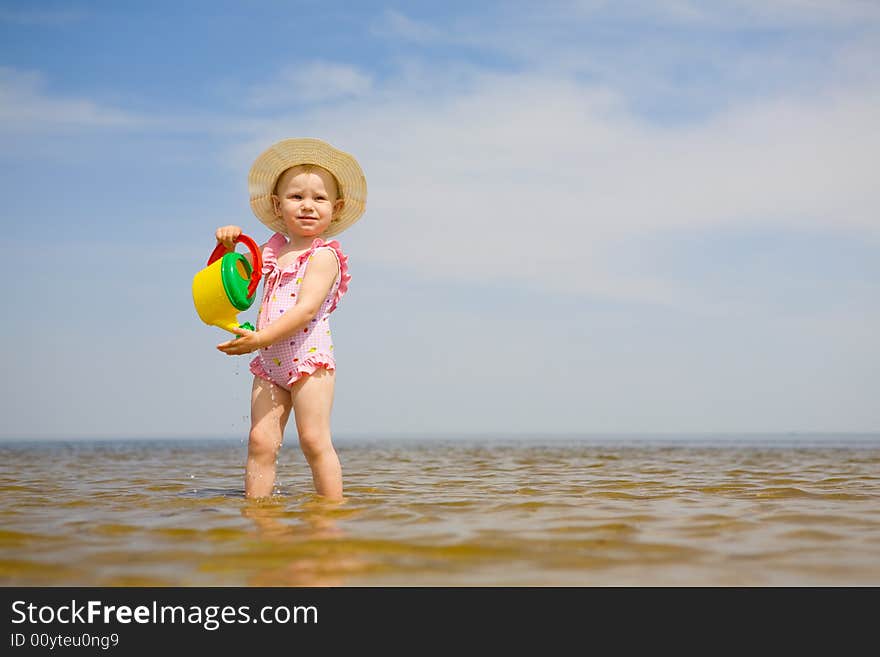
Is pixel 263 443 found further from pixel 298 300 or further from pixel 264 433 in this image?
pixel 298 300

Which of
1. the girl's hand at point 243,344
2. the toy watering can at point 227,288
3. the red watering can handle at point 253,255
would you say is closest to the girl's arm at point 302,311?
the girl's hand at point 243,344

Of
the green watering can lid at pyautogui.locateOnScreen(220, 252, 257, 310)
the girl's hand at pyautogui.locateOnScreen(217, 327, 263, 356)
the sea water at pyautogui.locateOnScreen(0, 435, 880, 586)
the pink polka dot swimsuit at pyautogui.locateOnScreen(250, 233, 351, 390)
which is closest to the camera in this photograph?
the sea water at pyautogui.locateOnScreen(0, 435, 880, 586)

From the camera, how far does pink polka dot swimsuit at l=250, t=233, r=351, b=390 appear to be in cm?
488

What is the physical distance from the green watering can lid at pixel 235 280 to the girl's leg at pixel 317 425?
0.62m

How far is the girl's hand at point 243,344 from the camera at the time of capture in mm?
4598

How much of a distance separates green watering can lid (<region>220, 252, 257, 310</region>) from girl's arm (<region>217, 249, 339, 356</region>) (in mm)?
191

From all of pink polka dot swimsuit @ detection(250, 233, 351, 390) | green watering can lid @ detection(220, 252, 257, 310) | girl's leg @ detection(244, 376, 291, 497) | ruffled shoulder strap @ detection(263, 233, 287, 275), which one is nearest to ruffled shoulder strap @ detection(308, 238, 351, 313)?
pink polka dot swimsuit @ detection(250, 233, 351, 390)

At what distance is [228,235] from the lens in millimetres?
5000

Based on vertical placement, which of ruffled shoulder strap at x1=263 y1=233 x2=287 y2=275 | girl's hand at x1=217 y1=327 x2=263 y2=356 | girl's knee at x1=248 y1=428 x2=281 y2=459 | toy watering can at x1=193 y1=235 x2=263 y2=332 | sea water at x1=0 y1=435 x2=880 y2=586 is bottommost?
sea water at x1=0 y1=435 x2=880 y2=586

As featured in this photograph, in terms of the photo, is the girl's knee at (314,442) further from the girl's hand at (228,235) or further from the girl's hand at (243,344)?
the girl's hand at (228,235)

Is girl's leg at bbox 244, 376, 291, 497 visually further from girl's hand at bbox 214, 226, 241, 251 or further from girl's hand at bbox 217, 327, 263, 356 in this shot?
girl's hand at bbox 214, 226, 241, 251

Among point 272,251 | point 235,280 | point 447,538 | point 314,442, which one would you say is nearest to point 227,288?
point 235,280
